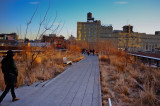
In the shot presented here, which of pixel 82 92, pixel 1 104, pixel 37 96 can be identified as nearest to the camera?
pixel 1 104

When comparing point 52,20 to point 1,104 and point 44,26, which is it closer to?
point 44,26

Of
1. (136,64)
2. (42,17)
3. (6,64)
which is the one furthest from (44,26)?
(136,64)

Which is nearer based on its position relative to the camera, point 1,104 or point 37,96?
point 1,104

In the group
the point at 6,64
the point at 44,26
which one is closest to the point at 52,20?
the point at 44,26

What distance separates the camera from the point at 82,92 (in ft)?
15.9

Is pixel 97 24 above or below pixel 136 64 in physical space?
above

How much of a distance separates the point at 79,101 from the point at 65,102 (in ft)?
1.37

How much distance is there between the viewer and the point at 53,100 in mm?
4066

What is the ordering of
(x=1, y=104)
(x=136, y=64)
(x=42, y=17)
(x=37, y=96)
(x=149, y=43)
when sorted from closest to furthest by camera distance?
(x=1, y=104)
(x=37, y=96)
(x=42, y=17)
(x=136, y=64)
(x=149, y=43)

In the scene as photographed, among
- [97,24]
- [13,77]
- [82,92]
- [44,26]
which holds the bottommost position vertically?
[82,92]

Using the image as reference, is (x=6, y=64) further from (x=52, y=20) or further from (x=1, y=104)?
(x=52, y=20)

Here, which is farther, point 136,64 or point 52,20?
point 136,64

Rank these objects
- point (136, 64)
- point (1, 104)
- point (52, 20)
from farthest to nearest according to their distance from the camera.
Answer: point (136, 64)
point (52, 20)
point (1, 104)

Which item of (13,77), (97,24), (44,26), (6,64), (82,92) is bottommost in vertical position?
(82,92)
